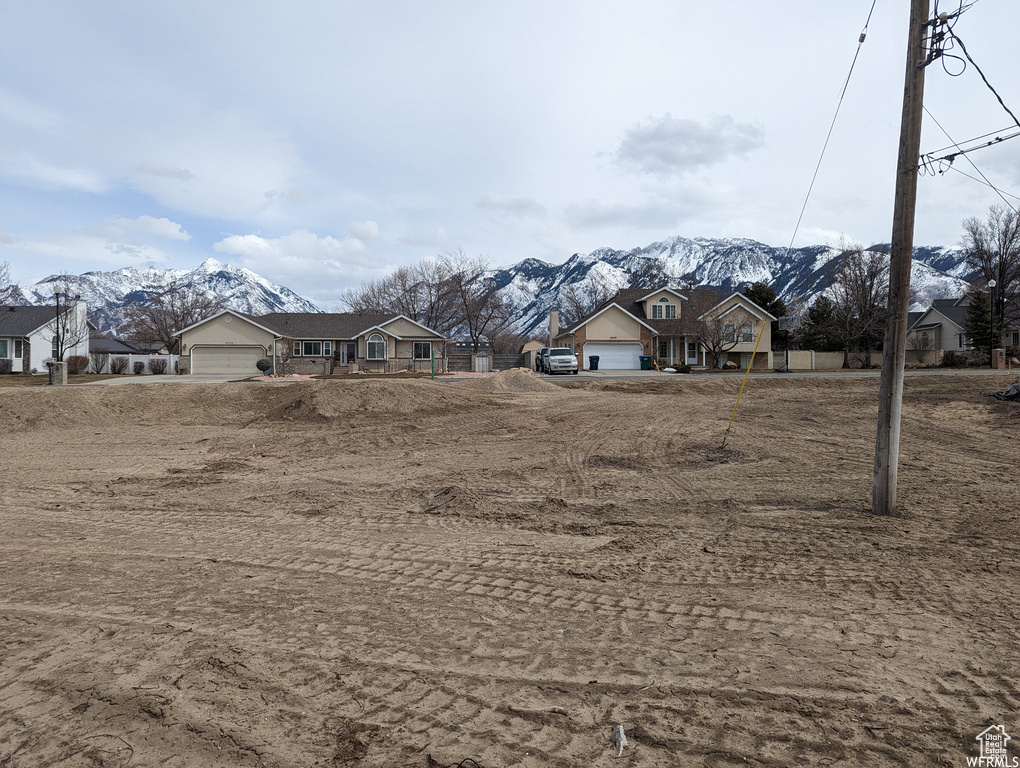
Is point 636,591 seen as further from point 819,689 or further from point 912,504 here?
point 912,504

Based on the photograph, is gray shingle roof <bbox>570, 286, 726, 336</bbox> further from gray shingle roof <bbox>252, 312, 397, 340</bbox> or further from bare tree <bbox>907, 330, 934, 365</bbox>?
gray shingle roof <bbox>252, 312, 397, 340</bbox>

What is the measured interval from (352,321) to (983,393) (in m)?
39.6

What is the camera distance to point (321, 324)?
46125 millimetres

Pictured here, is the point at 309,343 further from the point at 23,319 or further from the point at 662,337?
the point at 662,337

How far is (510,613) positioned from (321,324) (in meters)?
44.7

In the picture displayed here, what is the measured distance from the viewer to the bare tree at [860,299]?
1874 inches

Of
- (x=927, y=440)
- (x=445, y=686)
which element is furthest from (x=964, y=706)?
(x=927, y=440)

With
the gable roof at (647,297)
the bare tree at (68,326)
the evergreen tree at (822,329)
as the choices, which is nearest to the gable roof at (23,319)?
the bare tree at (68,326)

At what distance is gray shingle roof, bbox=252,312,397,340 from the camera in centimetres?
4441

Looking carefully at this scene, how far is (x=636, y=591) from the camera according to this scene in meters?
4.81

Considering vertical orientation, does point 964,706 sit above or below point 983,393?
below

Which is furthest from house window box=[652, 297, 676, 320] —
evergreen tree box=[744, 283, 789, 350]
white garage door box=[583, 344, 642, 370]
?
evergreen tree box=[744, 283, 789, 350]

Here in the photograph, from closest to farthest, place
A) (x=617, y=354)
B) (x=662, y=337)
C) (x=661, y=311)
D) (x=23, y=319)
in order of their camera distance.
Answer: (x=23, y=319)
(x=617, y=354)
(x=662, y=337)
(x=661, y=311)

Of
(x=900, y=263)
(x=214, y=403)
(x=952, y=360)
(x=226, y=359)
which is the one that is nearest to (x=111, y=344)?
(x=226, y=359)
